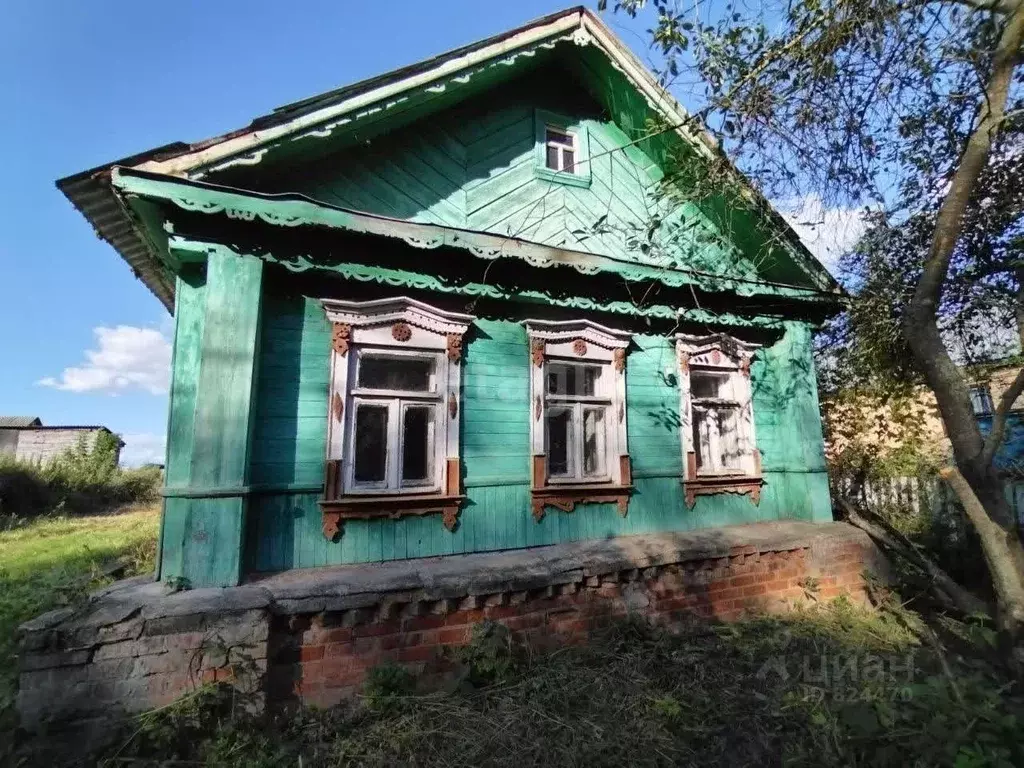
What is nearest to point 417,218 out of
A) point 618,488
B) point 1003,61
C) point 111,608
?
point 618,488

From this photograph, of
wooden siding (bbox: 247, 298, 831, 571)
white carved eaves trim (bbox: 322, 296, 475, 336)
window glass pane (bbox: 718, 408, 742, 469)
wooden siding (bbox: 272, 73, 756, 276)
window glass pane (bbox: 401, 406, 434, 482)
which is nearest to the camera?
wooden siding (bbox: 247, 298, 831, 571)

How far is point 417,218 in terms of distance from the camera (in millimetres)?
4832

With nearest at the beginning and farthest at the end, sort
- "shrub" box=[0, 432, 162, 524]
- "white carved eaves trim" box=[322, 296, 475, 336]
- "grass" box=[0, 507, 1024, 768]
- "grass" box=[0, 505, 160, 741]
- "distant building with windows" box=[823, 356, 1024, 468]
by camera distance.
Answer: "grass" box=[0, 507, 1024, 768]
"grass" box=[0, 505, 160, 741]
"white carved eaves trim" box=[322, 296, 475, 336]
"distant building with windows" box=[823, 356, 1024, 468]
"shrub" box=[0, 432, 162, 524]

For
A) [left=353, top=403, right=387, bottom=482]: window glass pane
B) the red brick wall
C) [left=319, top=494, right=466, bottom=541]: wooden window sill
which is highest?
[left=353, top=403, right=387, bottom=482]: window glass pane

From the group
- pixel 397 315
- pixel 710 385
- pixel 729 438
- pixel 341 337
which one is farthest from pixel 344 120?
pixel 729 438

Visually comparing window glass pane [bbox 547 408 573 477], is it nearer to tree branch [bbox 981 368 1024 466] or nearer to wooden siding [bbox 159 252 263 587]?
wooden siding [bbox 159 252 263 587]

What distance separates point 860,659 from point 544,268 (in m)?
4.13

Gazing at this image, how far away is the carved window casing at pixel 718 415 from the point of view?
569cm

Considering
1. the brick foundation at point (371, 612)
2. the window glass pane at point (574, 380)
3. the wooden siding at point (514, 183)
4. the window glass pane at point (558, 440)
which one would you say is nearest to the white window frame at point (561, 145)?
the wooden siding at point (514, 183)

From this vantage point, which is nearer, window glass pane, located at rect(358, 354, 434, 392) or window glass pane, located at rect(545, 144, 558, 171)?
window glass pane, located at rect(358, 354, 434, 392)

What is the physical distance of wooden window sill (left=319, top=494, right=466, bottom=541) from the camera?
13.1 ft

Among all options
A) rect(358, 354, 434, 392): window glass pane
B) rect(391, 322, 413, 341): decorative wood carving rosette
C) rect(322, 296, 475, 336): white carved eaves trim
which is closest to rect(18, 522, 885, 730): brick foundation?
rect(358, 354, 434, 392): window glass pane

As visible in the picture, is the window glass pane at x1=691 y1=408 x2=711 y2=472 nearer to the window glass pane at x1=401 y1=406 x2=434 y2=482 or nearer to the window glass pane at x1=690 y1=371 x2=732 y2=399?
the window glass pane at x1=690 y1=371 x2=732 y2=399

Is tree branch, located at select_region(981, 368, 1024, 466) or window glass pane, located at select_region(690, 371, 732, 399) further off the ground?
window glass pane, located at select_region(690, 371, 732, 399)
